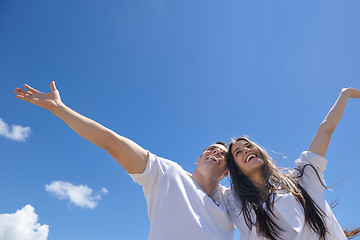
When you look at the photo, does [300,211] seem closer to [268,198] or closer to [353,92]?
[268,198]

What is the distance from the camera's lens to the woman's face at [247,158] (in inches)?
185

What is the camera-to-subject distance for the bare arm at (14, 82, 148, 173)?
3152 millimetres

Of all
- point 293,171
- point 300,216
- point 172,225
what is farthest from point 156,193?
point 293,171

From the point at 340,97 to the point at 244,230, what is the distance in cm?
313

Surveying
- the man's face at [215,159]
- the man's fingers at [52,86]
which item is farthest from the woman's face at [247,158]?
the man's fingers at [52,86]

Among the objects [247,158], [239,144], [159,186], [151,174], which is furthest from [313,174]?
[151,174]

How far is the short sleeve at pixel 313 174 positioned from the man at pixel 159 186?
1467 mm

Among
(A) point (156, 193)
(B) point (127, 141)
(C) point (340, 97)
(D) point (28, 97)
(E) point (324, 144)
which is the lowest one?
(A) point (156, 193)

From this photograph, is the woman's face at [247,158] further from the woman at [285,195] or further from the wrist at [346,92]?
the wrist at [346,92]

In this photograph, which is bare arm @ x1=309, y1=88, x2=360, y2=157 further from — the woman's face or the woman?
the woman's face

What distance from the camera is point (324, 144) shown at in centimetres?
426

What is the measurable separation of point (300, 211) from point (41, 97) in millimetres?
4274

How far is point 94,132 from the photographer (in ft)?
10.3

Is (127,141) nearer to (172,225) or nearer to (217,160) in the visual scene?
(172,225)
